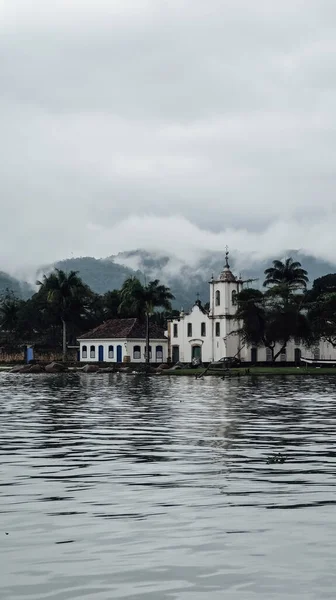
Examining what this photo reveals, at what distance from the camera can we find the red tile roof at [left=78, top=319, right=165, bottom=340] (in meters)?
125

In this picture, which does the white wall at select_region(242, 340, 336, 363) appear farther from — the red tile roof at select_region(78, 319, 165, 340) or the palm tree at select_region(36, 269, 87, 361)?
the palm tree at select_region(36, 269, 87, 361)

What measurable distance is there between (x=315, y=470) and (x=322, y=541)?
6.25 metres

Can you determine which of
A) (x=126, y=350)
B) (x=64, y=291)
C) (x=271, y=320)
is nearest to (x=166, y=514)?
(x=271, y=320)

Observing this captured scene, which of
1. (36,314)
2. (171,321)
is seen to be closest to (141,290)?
(171,321)

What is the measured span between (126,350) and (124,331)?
8.29 feet

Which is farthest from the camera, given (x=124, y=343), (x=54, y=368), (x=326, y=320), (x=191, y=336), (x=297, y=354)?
(x=124, y=343)

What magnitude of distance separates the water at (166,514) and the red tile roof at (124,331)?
97223 mm

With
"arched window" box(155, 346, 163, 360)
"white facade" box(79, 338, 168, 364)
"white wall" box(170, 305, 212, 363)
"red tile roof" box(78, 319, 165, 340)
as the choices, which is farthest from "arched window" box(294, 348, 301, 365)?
"red tile roof" box(78, 319, 165, 340)

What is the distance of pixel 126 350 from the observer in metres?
125

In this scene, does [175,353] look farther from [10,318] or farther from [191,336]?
[10,318]

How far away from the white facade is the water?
320ft

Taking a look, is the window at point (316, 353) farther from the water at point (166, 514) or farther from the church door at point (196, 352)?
the water at point (166, 514)

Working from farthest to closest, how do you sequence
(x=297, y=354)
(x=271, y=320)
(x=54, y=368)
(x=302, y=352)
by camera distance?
(x=302, y=352)
(x=297, y=354)
(x=271, y=320)
(x=54, y=368)

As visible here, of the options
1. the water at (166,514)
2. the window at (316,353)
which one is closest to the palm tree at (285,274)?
the window at (316,353)
